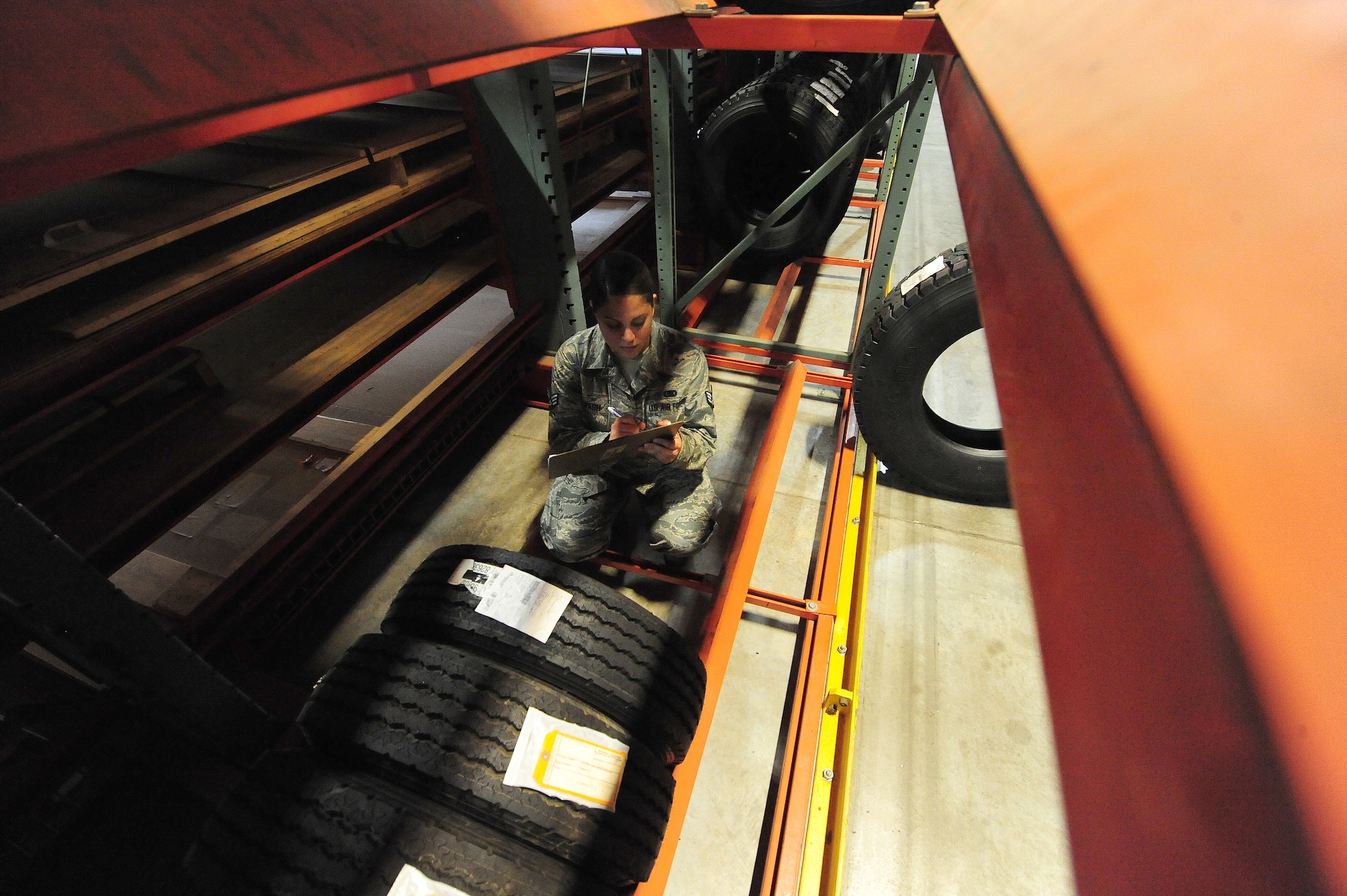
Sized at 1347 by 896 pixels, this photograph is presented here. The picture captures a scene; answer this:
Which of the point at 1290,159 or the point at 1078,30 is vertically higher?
the point at 1078,30

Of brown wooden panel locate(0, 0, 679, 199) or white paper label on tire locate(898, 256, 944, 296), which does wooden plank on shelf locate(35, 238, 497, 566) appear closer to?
brown wooden panel locate(0, 0, 679, 199)

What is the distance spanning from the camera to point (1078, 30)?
483mm

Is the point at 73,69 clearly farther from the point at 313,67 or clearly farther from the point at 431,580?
the point at 431,580

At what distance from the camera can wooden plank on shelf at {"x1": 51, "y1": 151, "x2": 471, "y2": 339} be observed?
45.2 inches

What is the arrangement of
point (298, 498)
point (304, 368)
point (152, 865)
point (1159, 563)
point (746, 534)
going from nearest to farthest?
point (1159, 563) → point (152, 865) → point (746, 534) → point (304, 368) → point (298, 498)

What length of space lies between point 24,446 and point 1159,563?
1869 millimetres

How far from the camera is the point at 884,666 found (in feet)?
6.10

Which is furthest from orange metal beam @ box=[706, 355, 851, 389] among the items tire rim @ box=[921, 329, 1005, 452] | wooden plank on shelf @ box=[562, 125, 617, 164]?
wooden plank on shelf @ box=[562, 125, 617, 164]

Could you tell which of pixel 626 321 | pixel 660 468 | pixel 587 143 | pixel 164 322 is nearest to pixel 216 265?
pixel 164 322

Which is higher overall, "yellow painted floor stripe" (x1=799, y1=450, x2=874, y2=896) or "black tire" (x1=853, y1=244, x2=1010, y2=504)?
"black tire" (x1=853, y1=244, x2=1010, y2=504)

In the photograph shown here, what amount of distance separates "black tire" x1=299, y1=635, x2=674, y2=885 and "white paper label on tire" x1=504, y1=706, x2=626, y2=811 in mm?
12

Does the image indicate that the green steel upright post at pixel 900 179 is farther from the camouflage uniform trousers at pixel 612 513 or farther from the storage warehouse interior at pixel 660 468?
the camouflage uniform trousers at pixel 612 513

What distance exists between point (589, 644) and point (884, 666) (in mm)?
1132

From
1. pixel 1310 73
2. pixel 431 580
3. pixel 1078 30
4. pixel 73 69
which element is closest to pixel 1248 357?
pixel 1310 73
